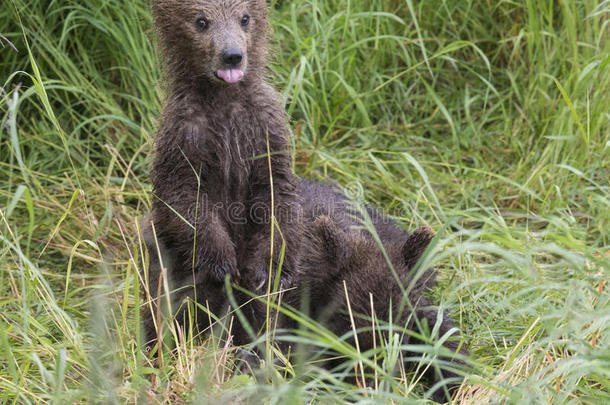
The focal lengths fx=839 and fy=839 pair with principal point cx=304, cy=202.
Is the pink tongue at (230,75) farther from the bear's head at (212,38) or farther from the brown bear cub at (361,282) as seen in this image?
the brown bear cub at (361,282)

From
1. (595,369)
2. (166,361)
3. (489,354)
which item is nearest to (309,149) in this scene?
(489,354)

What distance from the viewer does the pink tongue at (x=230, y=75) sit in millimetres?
3658

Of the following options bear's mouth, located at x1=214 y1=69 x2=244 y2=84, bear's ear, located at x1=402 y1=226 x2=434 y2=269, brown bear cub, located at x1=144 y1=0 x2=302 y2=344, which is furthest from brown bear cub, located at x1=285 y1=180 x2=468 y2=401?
bear's mouth, located at x1=214 y1=69 x2=244 y2=84

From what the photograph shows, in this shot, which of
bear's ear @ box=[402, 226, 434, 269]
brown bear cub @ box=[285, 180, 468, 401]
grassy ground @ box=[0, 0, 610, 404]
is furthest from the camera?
grassy ground @ box=[0, 0, 610, 404]

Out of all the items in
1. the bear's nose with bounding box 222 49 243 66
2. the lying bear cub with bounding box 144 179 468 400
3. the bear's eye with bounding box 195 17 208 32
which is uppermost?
the bear's eye with bounding box 195 17 208 32

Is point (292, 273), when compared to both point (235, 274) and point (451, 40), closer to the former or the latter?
point (235, 274)

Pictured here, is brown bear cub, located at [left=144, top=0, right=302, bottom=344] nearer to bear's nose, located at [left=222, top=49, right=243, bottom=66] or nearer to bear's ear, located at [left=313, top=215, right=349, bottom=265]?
bear's nose, located at [left=222, top=49, right=243, bottom=66]

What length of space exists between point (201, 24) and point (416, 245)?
4.69ft

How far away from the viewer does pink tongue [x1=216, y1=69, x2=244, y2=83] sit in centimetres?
366

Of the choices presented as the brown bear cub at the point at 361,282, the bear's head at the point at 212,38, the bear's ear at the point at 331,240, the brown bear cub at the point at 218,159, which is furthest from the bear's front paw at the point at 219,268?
the bear's head at the point at 212,38

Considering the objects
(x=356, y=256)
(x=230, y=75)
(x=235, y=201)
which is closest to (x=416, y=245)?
(x=356, y=256)

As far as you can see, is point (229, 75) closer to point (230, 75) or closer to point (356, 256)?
point (230, 75)

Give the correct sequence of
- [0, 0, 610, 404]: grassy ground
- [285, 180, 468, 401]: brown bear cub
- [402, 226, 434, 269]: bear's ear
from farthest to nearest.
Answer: [0, 0, 610, 404]: grassy ground < [402, 226, 434, 269]: bear's ear < [285, 180, 468, 401]: brown bear cub

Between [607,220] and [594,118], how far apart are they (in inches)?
30.4
